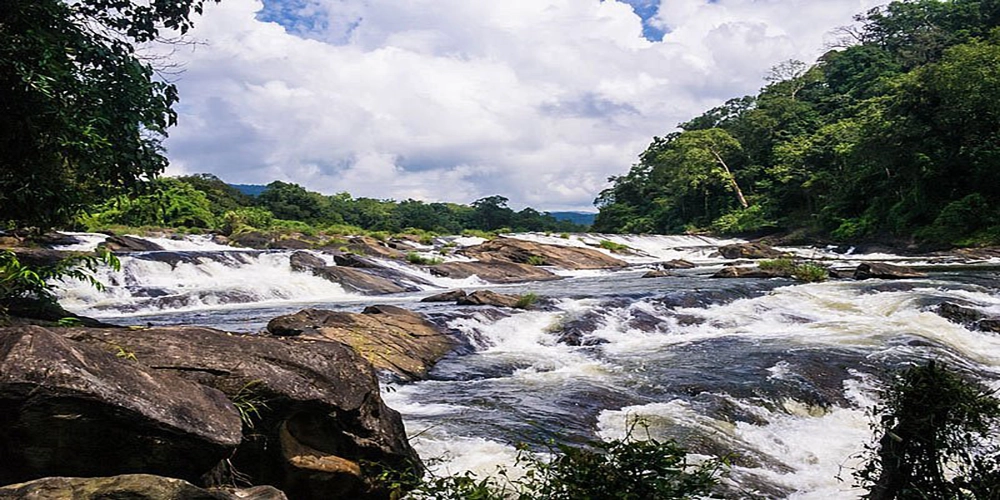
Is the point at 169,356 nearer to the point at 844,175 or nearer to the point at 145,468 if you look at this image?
the point at 145,468

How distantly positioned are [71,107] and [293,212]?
2140 inches

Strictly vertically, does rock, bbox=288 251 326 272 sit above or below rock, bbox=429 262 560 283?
above

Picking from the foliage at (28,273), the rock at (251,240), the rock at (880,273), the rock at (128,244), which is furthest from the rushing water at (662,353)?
the rock at (251,240)

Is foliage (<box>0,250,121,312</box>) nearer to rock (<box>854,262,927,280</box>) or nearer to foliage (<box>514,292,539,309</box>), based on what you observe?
foliage (<box>514,292,539,309</box>)

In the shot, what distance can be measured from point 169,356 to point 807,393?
781 cm

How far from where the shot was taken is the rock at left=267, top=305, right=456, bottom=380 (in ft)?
31.3

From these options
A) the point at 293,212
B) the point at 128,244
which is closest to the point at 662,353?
the point at 128,244

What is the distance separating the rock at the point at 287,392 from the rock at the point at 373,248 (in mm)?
23158

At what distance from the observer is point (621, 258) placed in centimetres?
3731

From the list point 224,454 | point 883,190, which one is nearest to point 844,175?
point 883,190

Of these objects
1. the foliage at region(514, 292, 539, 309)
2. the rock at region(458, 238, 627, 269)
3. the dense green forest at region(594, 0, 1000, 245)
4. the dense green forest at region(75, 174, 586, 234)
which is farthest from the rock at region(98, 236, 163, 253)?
the dense green forest at region(594, 0, 1000, 245)

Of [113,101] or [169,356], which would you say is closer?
[169,356]

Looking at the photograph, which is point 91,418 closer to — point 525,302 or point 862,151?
point 525,302

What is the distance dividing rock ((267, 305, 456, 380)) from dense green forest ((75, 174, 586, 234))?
3.12m
